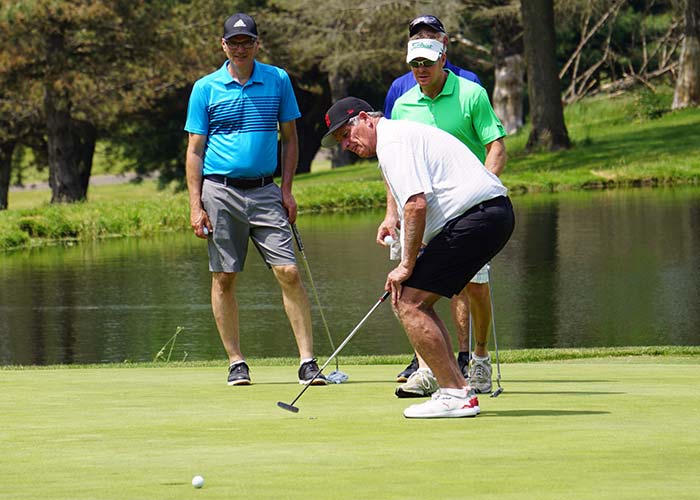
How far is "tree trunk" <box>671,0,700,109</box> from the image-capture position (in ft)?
143

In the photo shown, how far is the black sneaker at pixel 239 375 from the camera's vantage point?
852cm

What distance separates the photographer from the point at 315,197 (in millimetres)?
35312

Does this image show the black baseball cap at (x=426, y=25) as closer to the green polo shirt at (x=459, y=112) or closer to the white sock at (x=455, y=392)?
the green polo shirt at (x=459, y=112)

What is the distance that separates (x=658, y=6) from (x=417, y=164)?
176ft

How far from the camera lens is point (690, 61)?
4384cm

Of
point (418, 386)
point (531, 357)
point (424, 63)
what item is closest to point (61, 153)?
point (531, 357)

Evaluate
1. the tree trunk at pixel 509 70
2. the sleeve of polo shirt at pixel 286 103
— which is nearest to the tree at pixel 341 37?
the tree trunk at pixel 509 70

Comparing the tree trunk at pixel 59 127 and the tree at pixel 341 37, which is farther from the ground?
the tree at pixel 341 37

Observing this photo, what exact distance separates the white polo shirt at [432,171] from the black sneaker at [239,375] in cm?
201

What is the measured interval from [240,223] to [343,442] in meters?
3.31

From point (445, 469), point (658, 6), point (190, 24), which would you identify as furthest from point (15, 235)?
point (658, 6)

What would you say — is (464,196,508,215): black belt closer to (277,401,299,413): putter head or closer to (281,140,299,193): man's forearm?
(277,401,299,413): putter head

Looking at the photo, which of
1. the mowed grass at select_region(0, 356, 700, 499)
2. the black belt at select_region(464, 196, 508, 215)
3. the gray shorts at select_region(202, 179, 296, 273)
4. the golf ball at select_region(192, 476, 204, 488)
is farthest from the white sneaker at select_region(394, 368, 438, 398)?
the golf ball at select_region(192, 476, 204, 488)

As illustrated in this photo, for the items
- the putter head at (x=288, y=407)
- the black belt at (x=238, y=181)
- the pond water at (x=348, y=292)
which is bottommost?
the pond water at (x=348, y=292)
